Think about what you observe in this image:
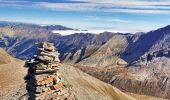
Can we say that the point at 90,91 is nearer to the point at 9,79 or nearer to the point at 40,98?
the point at 9,79

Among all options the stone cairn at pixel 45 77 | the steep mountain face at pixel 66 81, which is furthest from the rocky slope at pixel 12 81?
the stone cairn at pixel 45 77

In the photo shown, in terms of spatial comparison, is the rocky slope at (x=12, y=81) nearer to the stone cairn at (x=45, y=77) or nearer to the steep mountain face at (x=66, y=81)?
the steep mountain face at (x=66, y=81)

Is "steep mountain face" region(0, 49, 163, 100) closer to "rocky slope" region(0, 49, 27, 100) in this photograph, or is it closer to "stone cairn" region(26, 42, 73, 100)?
"rocky slope" region(0, 49, 27, 100)

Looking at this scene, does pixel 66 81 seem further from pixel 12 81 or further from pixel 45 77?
pixel 45 77

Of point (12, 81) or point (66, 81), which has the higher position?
point (66, 81)

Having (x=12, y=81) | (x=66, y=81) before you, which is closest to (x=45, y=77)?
(x=66, y=81)

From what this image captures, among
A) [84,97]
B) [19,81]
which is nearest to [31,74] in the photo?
[19,81]

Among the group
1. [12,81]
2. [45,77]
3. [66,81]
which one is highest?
[45,77]

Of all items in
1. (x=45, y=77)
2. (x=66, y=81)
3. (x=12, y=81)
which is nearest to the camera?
(x=45, y=77)

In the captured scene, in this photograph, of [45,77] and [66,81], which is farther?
[66,81]

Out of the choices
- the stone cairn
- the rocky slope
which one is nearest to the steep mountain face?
the rocky slope
